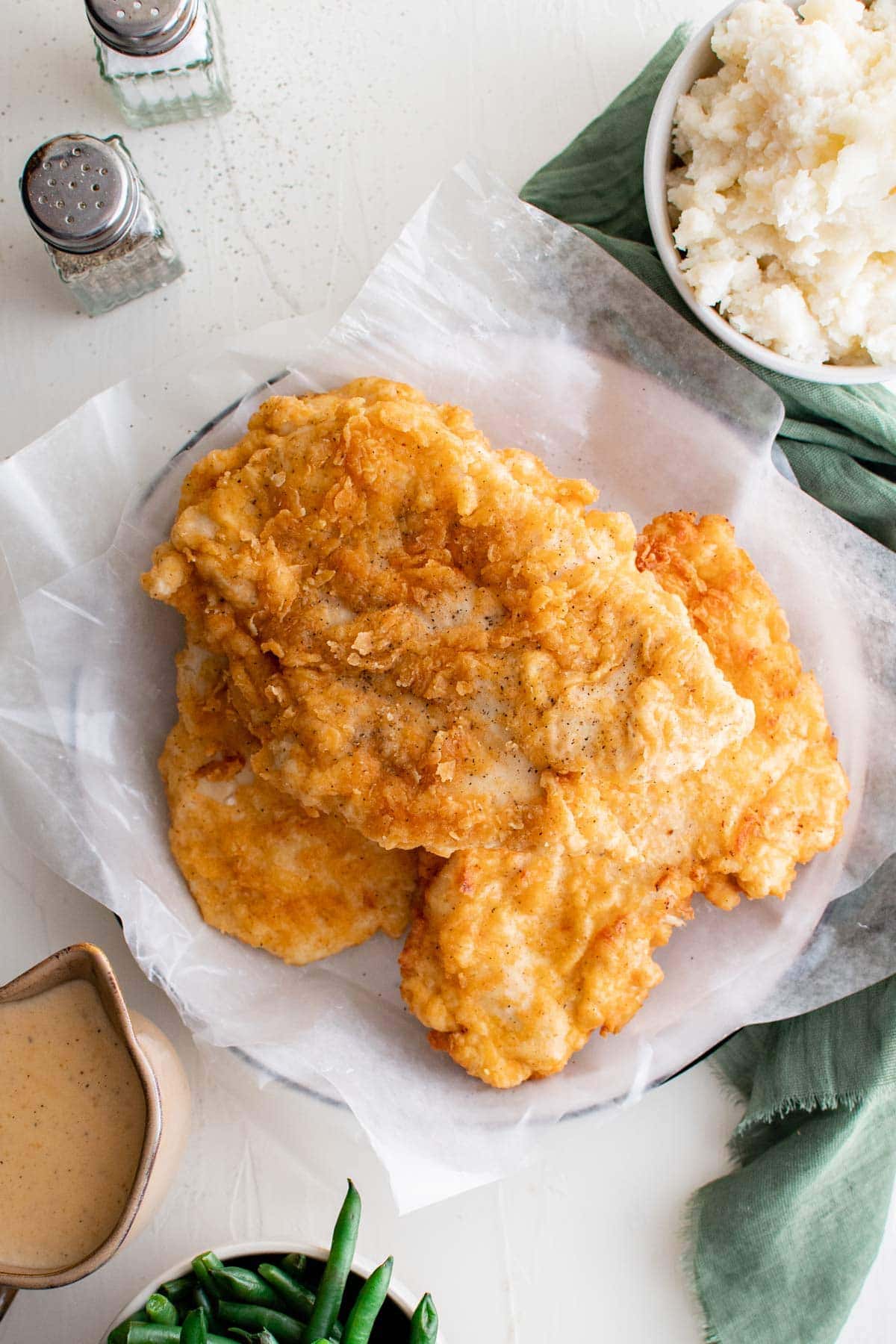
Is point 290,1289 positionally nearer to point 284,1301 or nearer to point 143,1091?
point 284,1301

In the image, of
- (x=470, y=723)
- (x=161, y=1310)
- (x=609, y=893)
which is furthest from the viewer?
(x=609, y=893)

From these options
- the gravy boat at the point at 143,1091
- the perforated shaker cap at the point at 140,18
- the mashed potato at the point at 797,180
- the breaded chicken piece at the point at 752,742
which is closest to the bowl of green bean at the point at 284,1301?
the gravy boat at the point at 143,1091

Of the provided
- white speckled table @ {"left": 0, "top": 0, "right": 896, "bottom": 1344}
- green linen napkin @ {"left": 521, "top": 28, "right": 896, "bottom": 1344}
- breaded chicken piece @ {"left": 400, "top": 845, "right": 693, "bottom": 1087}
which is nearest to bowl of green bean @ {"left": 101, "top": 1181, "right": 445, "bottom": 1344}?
white speckled table @ {"left": 0, "top": 0, "right": 896, "bottom": 1344}

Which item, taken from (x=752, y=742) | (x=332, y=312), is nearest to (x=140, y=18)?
(x=332, y=312)

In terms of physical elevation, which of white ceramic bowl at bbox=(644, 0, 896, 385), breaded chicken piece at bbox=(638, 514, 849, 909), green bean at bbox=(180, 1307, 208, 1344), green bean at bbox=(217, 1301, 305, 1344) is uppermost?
white ceramic bowl at bbox=(644, 0, 896, 385)

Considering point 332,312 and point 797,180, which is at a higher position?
point 797,180

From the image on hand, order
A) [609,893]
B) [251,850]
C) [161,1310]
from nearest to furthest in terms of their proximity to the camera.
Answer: [161,1310], [609,893], [251,850]

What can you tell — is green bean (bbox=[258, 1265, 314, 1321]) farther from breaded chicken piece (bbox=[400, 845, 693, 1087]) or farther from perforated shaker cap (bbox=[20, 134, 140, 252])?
perforated shaker cap (bbox=[20, 134, 140, 252])
